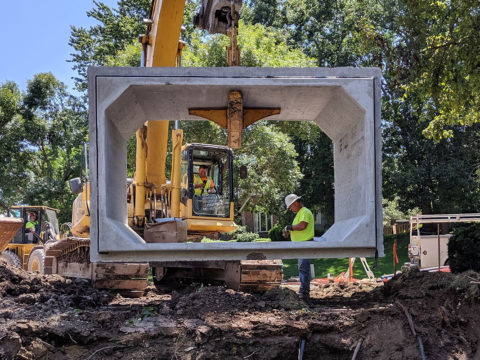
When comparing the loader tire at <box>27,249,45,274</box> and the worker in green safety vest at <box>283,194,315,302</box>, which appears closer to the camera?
the worker in green safety vest at <box>283,194,315,302</box>

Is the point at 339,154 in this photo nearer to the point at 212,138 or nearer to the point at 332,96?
the point at 332,96

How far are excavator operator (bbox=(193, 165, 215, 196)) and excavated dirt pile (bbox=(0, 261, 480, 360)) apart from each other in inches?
150

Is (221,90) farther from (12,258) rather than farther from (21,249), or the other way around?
(21,249)

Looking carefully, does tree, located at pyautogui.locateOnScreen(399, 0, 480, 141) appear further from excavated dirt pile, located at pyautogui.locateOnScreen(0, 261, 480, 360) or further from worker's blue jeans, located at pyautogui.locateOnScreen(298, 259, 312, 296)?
excavated dirt pile, located at pyautogui.locateOnScreen(0, 261, 480, 360)

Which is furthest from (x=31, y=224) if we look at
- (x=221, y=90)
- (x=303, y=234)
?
(x=221, y=90)

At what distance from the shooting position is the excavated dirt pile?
5.29 meters

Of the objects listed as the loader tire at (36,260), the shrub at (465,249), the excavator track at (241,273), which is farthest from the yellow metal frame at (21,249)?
the shrub at (465,249)

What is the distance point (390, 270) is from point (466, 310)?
13.6m

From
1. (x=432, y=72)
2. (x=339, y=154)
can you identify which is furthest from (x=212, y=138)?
(x=339, y=154)

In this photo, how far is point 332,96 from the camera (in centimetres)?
621

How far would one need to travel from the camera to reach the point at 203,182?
10.5 meters

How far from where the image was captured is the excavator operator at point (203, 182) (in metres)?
10.3

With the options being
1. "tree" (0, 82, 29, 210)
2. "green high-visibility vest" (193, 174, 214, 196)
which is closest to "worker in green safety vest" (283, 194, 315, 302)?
"green high-visibility vest" (193, 174, 214, 196)

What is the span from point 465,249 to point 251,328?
3443mm
